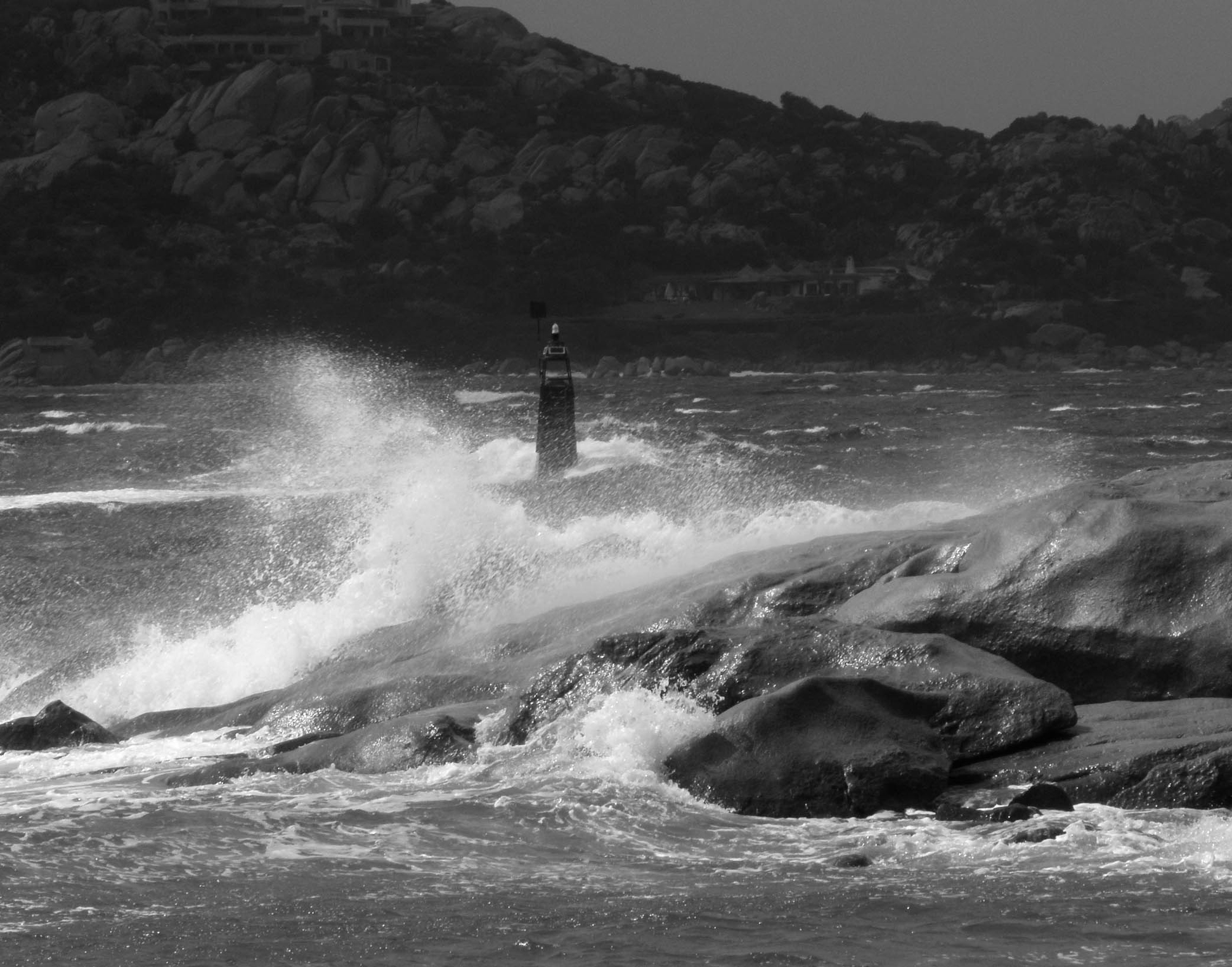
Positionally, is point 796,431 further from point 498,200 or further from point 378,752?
point 498,200

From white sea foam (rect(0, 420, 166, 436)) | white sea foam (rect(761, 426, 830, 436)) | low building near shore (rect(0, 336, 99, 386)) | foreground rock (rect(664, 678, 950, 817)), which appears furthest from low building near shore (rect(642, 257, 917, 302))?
foreground rock (rect(664, 678, 950, 817))

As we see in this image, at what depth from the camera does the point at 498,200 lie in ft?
503

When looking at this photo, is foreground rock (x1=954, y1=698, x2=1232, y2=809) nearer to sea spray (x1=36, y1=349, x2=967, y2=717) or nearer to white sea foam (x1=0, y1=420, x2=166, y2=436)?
sea spray (x1=36, y1=349, x2=967, y2=717)

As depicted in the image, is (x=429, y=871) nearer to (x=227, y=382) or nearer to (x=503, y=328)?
(x=227, y=382)

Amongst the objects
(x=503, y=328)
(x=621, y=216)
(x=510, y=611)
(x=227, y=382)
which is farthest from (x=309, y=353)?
(x=510, y=611)

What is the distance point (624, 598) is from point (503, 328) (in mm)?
104602

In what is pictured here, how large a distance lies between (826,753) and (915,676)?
951 millimetres

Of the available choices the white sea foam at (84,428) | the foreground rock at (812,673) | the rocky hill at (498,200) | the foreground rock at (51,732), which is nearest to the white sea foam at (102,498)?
the white sea foam at (84,428)

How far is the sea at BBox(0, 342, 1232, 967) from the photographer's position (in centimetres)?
855

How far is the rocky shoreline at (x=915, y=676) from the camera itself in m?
10.6

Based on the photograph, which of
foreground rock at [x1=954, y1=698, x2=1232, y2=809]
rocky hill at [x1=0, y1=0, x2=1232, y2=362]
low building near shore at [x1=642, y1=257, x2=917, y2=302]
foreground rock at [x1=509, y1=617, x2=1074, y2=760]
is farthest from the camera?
low building near shore at [x1=642, y1=257, x2=917, y2=302]

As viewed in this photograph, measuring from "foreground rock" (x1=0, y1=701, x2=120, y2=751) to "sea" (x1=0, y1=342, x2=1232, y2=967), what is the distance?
0.81 ft

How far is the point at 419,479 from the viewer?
1109 inches

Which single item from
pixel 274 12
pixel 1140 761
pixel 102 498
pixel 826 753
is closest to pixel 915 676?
pixel 826 753
